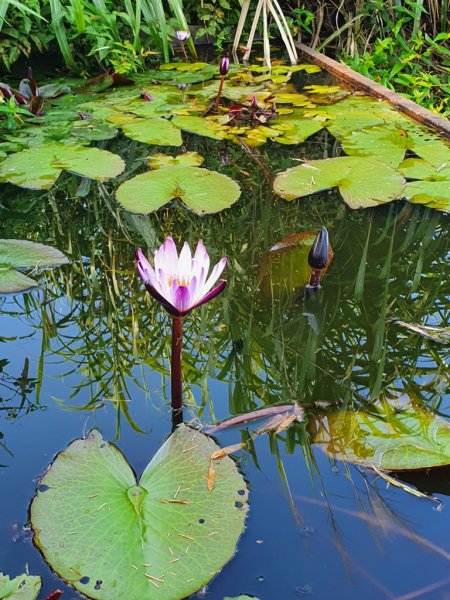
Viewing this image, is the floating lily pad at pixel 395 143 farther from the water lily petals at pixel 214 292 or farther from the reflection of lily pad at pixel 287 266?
the water lily petals at pixel 214 292

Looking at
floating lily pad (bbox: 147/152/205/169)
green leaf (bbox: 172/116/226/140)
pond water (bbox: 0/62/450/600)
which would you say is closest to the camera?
pond water (bbox: 0/62/450/600)

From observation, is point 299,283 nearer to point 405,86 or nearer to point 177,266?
point 177,266

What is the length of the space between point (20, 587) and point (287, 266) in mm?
1275

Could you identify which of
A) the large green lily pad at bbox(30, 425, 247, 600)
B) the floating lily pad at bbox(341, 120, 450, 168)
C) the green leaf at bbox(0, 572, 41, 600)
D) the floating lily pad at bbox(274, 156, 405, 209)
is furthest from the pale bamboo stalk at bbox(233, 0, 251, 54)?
the green leaf at bbox(0, 572, 41, 600)

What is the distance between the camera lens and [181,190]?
7.97 ft

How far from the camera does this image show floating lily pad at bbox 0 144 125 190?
255 centimetres

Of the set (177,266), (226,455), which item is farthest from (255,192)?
(226,455)

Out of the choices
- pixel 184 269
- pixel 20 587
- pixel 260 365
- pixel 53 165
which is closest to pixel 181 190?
pixel 53 165

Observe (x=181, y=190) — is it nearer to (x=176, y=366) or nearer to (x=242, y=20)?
(x=176, y=366)

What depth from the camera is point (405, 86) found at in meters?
3.98

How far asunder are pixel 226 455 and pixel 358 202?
1.33m

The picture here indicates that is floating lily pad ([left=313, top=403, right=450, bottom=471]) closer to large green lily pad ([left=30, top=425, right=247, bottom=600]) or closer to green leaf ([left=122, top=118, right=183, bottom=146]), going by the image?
large green lily pad ([left=30, top=425, right=247, bottom=600])

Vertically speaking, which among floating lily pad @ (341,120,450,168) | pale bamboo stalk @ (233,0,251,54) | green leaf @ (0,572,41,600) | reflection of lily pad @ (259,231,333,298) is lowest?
reflection of lily pad @ (259,231,333,298)

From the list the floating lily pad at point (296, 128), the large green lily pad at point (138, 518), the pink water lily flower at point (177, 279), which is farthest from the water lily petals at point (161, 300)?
the floating lily pad at point (296, 128)
